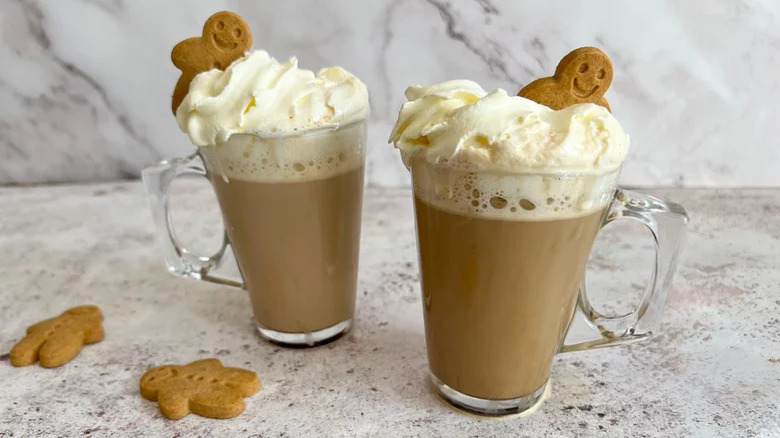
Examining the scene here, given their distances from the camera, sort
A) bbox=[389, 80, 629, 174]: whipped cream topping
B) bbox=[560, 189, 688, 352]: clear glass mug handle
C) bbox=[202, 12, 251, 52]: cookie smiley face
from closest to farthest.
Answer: bbox=[389, 80, 629, 174]: whipped cream topping < bbox=[560, 189, 688, 352]: clear glass mug handle < bbox=[202, 12, 251, 52]: cookie smiley face

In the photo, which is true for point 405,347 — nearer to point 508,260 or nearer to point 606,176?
point 508,260

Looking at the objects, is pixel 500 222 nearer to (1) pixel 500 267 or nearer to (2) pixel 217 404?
(1) pixel 500 267

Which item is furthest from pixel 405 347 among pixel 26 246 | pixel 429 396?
pixel 26 246

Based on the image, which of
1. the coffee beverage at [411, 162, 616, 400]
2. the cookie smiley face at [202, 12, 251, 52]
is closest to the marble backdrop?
the cookie smiley face at [202, 12, 251, 52]

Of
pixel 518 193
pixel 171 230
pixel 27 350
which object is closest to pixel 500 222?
pixel 518 193

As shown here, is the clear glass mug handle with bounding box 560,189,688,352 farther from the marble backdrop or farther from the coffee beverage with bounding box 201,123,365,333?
the marble backdrop

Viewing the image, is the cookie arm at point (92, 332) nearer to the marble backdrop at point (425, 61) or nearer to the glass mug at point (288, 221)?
the glass mug at point (288, 221)
